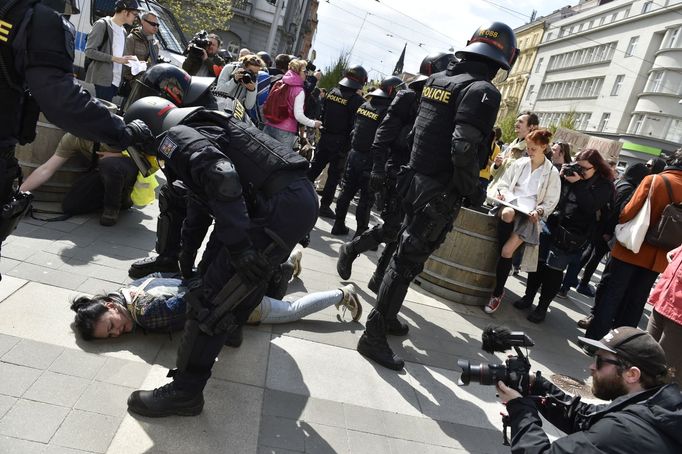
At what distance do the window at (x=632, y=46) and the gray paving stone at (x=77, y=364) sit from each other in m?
51.7

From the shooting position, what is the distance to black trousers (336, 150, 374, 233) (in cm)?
648

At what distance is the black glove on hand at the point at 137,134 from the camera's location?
2.46 meters

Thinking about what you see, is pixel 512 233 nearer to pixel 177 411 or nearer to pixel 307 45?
pixel 177 411

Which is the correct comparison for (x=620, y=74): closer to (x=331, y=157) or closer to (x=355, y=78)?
(x=355, y=78)

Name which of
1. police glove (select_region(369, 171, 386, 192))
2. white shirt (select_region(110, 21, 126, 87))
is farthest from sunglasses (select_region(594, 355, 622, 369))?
white shirt (select_region(110, 21, 126, 87))

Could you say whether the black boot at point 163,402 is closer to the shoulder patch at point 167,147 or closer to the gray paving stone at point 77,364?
the gray paving stone at point 77,364

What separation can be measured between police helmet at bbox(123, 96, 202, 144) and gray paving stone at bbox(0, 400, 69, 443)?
136 cm

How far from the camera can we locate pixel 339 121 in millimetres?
7301

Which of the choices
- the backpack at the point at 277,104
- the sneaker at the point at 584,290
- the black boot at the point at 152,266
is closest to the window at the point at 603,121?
the sneaker at the point at 584,290

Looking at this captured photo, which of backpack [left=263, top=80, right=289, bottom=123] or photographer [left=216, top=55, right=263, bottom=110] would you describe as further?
backpack [left=263, top=80, right=289, bottom=123]

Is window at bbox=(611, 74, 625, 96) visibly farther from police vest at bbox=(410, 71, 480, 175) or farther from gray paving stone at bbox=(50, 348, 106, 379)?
gray paving stone at bbox=(50, 348, 106, 379)

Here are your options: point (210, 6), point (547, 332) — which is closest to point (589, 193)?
point (547, 332)

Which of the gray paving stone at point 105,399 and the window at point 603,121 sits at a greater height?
the window at point 603,121

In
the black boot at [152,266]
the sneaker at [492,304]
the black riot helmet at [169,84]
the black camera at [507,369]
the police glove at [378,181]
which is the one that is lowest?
the black boot at [152,266]
